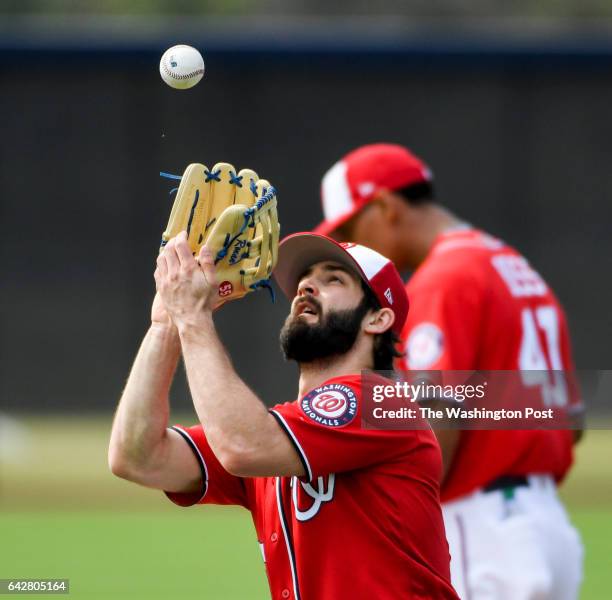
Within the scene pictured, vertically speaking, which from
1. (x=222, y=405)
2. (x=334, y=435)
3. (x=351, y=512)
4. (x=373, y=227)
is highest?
(x=373, y=227)

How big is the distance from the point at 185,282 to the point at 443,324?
1.70m

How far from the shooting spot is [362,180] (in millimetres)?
5676

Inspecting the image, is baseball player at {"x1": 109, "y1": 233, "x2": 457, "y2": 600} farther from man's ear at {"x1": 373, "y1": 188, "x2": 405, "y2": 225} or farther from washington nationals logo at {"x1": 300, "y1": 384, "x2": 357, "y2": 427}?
man's ear at {"x1": 373, "y1": 188, "x2": 405, "y2": 225}

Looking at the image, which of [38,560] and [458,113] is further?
[458,113]

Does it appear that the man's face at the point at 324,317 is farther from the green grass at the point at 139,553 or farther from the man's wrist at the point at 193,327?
the green grass at the point at 139,553

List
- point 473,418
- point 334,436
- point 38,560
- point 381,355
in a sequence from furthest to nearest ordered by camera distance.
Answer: point 38,560 < point 473,418 < point 381,355 < point 334,436

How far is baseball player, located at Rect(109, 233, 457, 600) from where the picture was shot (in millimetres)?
3301

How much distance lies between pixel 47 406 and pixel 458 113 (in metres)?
5.68

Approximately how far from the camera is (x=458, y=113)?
557 inches

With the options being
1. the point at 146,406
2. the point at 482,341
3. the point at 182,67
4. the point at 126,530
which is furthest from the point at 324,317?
the point at 126,530

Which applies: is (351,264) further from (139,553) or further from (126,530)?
(126,530)

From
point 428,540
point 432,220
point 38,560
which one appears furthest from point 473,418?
point 38,560

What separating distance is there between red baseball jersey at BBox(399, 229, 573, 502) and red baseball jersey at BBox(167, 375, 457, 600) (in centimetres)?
137

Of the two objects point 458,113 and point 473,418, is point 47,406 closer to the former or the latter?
point 458,113
